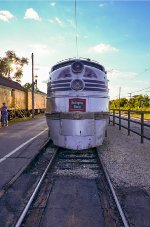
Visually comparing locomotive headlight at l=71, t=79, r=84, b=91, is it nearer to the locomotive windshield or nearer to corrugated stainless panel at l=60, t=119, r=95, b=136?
the locomotive windshield

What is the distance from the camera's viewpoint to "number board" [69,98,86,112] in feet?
27.3

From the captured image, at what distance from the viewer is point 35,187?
17.8 feet

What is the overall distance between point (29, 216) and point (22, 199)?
0.80 metres

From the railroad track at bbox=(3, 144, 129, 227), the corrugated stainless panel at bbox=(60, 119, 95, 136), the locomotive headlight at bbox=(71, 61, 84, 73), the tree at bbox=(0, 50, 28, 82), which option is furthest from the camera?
the tree at bbox=(0, 50, 28, 82)

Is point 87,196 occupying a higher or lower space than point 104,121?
lower

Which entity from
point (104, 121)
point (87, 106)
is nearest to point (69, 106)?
point (87, 106)

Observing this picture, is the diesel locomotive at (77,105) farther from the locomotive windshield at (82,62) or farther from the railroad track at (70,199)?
the railroad track at (70,199)

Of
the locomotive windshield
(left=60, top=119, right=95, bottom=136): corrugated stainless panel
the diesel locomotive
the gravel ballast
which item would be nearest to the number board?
the diesel locomotive

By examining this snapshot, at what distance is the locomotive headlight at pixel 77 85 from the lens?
27.9 ft

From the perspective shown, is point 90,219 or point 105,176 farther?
point 105,176

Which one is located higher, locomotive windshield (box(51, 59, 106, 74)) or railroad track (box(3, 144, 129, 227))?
locomotive windshield (box(51, 59, 106, 74))

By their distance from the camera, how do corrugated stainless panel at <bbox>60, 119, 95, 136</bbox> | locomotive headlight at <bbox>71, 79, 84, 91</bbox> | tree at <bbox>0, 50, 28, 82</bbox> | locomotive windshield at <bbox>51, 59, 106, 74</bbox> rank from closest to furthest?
corrugated stainless panel at <bbox>60, 119, 95, 136</bbox> < locomotive headlight at <bbox>71, 79, 84, 91</bbox> < locomotive windshield at <bbox>51, 59, 106, 74</bbox> < tree at <bbox>0, 50, 28, 82</bbox>

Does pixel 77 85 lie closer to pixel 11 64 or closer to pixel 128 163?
Result: pixel 128 163

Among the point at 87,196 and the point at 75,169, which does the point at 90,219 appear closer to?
the point at 87,196
